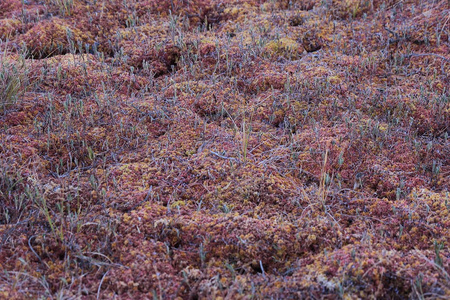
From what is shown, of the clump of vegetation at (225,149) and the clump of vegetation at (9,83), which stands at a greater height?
the clump of vegetation at (9,83)

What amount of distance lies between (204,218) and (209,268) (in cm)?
35

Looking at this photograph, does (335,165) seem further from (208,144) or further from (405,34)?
(405,34)

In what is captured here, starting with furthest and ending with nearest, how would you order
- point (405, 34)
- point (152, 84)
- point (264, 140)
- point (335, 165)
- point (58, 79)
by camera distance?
point (405, 34)
point (152, 84)
point (58, 79)
point (264, 140)
point (335, 165)

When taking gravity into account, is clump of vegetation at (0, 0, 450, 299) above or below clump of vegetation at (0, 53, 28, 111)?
below

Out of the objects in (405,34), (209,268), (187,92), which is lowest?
(209,268)

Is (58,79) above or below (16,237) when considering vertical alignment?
above

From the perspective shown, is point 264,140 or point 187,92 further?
point 187,92

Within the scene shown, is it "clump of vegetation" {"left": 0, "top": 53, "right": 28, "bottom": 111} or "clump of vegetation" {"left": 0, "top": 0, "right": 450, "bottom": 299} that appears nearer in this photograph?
"clump of vegetation" {"left": 0, "top": 0, "right": 450, "bottom": 299}

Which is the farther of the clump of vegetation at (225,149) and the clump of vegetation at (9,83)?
the clump of vegetation at (9,83)

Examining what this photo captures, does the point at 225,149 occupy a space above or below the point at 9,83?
below

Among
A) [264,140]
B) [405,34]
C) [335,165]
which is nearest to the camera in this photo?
[335,165]

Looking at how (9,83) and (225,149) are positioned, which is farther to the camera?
(9,83)

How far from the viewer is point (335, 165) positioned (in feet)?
9.97

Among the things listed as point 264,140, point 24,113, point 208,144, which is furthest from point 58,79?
point 264,140
